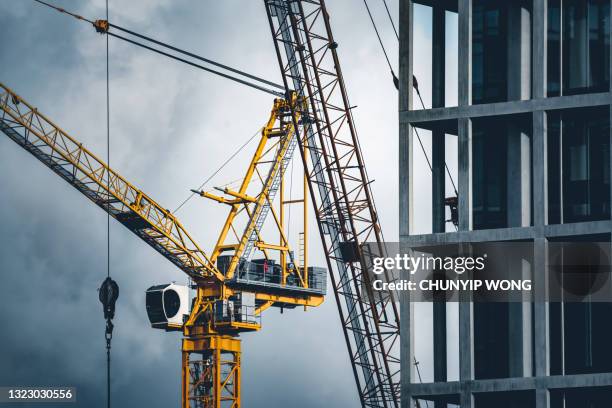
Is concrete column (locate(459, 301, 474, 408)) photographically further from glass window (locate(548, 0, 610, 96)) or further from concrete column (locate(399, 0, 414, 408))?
glass window (locate(548, 0, 610, 96))

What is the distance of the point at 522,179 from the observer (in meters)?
79.5

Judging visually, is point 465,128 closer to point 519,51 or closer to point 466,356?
point 519,51

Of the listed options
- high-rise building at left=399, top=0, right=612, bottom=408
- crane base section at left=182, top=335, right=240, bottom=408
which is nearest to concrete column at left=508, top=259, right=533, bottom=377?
high-rise building at left=399, top=0, right=612, bottom=408

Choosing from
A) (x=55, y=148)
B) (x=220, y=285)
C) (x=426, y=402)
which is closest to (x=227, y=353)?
(x=220, y=285)

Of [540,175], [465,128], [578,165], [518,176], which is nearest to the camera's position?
[540,175]

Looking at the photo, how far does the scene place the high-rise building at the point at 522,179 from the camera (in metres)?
76.2

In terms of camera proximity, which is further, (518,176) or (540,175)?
(518,176)

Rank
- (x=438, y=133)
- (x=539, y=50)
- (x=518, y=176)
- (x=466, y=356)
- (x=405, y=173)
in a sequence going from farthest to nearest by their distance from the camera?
(x=438, y=133) < (x=405, y=173) < (x=518, y=176) < (x=539, y=50) < (x=466, y=356)

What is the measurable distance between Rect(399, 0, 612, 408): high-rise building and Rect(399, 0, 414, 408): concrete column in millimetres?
70

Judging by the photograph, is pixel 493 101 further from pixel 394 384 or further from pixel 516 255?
pixel 394 384

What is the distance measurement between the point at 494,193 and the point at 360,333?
56.8 m

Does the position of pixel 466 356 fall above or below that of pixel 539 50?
below

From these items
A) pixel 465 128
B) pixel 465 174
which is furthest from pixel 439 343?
pixel 465 128

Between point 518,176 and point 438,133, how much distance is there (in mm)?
5068
